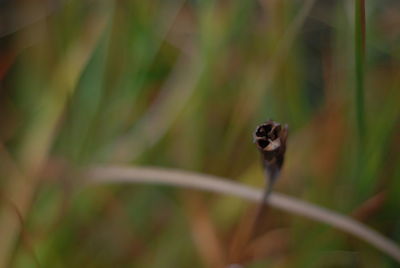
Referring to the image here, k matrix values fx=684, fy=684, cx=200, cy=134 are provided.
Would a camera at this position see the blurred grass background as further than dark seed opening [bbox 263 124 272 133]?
Yes

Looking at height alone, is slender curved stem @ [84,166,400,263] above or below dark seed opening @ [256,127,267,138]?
below

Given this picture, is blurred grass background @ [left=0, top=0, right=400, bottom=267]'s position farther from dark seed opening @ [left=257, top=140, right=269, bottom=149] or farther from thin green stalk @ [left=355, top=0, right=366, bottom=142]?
dark seed opening @ [left=257, top=140, right=269, bottom=149]

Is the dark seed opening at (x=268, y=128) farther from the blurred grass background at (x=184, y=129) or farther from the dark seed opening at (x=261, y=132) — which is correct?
the blurred grass background at (x=184, y=129)

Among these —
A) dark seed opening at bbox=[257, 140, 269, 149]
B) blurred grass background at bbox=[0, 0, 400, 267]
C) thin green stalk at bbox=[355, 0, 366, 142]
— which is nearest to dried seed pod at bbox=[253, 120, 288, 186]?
Answer: dark seed opening at bbox=[257, 140, 269, 149]

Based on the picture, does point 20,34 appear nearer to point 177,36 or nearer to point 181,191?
point 177,36

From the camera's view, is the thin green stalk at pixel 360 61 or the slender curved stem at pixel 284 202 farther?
the slender curved stem at pixel 284 202

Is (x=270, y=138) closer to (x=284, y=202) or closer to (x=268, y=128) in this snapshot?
(x=268, y=128)

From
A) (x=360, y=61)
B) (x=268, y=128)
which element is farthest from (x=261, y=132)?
(x=360, y=61)

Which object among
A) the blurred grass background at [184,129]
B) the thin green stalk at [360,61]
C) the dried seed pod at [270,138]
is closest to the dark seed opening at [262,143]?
the dried seed pod at [270,138]
